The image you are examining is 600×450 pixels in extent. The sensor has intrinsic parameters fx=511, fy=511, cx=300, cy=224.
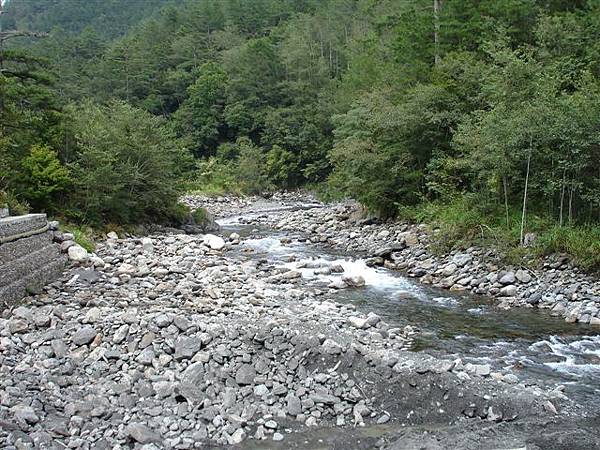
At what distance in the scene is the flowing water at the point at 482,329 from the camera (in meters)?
7.69

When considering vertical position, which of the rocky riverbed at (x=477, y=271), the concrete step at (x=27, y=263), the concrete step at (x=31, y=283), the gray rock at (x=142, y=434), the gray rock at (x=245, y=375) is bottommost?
the rocky riverbed at (x=477, y=271)

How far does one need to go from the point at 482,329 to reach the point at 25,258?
917 cm

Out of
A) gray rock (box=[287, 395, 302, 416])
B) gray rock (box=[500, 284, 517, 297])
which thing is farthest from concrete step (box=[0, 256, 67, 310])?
gray rock (box=[500, 284, 517, 297])

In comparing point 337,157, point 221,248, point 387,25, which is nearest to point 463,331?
point 221,248

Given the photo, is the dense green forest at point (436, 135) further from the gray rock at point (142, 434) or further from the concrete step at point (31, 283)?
the gray rock at point (142, 434)

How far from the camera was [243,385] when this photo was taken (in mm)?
6969

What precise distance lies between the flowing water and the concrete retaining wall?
19.9ft

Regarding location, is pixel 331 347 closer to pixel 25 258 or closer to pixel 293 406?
pixel 293 406

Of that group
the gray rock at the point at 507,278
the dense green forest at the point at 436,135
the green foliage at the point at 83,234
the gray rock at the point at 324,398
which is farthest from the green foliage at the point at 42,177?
the gray rock at the point at 507,278

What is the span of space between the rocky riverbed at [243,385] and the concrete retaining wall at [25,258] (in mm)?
467

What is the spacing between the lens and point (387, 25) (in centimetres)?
2694

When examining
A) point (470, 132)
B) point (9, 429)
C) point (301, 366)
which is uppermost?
point (470, 132)

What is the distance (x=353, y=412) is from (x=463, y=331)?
12.9 feet

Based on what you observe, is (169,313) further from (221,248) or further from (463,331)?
(221,248)
